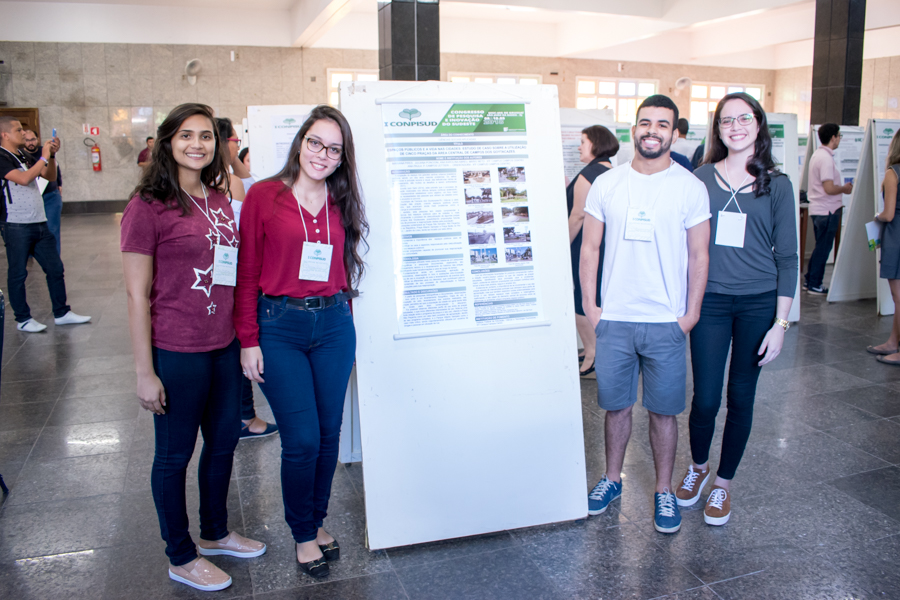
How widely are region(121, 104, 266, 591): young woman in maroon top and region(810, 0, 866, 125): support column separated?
30.4ft

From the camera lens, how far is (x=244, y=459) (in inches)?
126

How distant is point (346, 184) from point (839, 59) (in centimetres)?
909

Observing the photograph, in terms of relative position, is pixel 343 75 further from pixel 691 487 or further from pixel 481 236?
pixel 691 487

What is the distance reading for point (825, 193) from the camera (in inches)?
268

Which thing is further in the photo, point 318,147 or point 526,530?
point 526,530

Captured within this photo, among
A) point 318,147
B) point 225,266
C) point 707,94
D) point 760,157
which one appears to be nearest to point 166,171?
point 225,266

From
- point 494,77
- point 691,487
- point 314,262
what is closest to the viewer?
point 314,262

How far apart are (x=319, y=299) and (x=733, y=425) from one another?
1660 mm

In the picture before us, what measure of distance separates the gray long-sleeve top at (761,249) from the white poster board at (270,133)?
3227 millimetres

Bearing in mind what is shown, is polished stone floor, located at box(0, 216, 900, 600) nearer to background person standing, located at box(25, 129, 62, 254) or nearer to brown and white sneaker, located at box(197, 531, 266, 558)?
brown and white sneaker, located at box(197, 531, 266, 558)

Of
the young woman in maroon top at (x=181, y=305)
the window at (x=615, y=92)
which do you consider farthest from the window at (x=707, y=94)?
the young woman in maroon top at (x=181, y=305)

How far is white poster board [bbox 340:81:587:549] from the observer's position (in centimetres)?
235

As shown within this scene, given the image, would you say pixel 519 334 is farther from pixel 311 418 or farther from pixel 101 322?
pixel 101 322

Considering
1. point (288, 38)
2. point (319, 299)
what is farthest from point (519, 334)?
point (288, 38)
